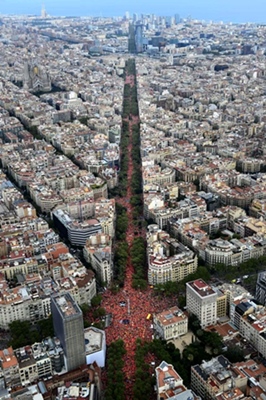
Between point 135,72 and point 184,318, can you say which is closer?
point 184,318

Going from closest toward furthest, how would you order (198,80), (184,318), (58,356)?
(58,356)
(184,318)
(198,80)

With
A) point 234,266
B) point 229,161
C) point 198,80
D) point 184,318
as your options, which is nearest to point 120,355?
point 184,318

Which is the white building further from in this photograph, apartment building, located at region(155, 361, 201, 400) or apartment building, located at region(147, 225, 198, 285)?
apartment building, located at region(147, 225, 198, 285)

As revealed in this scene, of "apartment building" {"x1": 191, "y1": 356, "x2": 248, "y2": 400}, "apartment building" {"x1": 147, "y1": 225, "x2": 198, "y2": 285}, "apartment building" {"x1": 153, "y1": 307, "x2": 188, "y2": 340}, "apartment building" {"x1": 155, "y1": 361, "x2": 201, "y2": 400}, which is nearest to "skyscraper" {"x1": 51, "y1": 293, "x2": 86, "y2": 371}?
"apartment building" {"x1": 155, "y1": 361, "x2": 201, "y2": 400}

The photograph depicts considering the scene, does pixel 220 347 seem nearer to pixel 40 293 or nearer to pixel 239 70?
pixel 40 293

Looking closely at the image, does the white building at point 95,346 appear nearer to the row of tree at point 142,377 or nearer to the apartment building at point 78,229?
the row of tree at point 142,377

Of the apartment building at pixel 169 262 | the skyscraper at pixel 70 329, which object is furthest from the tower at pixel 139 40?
the skyscraper at pixel 70 329
